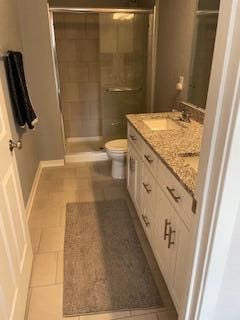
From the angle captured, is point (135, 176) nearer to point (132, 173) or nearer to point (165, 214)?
point (132, 173)

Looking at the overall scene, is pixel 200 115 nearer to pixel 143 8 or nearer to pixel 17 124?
pixel 17 124

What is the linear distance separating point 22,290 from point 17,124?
5.01 ft

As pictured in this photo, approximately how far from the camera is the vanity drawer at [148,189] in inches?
73.7

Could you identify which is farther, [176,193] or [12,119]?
[12,119]

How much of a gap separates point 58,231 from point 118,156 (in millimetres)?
1149

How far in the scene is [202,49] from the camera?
→ 2.23m

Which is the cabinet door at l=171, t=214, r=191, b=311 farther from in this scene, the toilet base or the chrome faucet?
the toilet base

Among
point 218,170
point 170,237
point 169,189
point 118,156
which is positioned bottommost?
point 118,156

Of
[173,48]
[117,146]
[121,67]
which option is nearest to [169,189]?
[117,146]

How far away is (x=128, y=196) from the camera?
113 inches

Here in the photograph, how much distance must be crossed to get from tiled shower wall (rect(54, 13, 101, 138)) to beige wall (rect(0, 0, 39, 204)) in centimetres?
116

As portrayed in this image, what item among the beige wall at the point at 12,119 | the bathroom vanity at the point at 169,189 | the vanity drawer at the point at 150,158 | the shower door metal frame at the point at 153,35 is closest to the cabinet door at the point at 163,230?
the bathroom vanity at the point at 169,189

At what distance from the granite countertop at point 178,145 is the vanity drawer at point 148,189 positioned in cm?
25

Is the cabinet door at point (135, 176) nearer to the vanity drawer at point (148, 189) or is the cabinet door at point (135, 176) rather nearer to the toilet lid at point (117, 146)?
the vanity drawer at point (148, 189)
